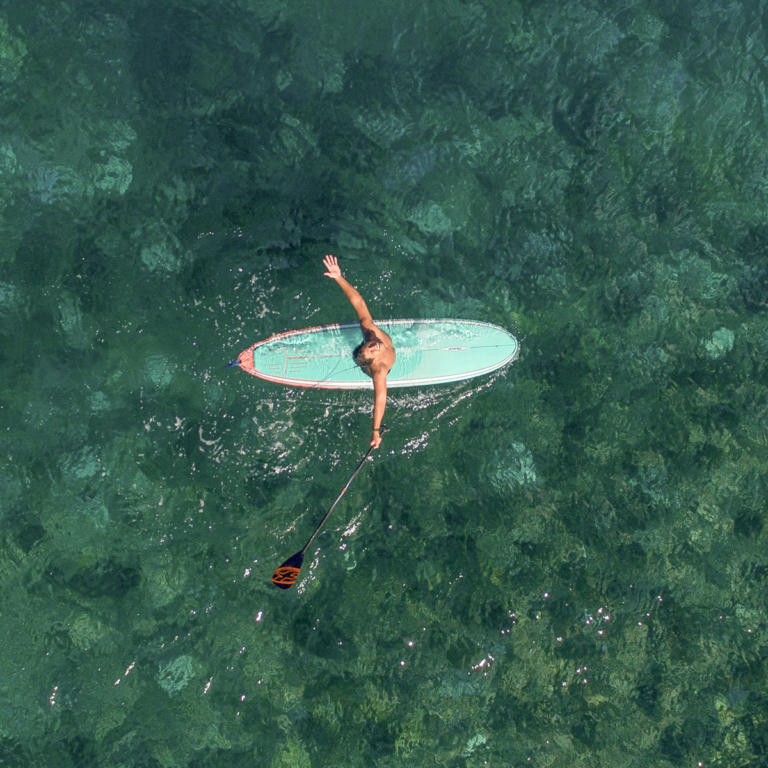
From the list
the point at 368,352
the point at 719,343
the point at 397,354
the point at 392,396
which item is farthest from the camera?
the point at 719,343

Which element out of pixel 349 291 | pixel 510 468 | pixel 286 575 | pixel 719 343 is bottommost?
pixel 286 575

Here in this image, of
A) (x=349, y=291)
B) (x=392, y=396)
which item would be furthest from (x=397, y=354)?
(x=349, y=291)

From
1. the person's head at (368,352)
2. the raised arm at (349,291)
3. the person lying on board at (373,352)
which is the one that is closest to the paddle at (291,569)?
the person lying on board at (373,352)

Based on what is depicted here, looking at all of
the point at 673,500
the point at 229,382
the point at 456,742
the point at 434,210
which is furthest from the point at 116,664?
the point at 673,500

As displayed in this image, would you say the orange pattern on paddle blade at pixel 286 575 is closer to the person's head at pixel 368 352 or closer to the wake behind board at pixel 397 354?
the wake behind board at pixel 397 354

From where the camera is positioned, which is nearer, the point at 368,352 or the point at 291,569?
the point at 368,352

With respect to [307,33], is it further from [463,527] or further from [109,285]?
[463,527]

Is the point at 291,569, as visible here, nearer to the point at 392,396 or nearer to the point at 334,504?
the point at 334,504
